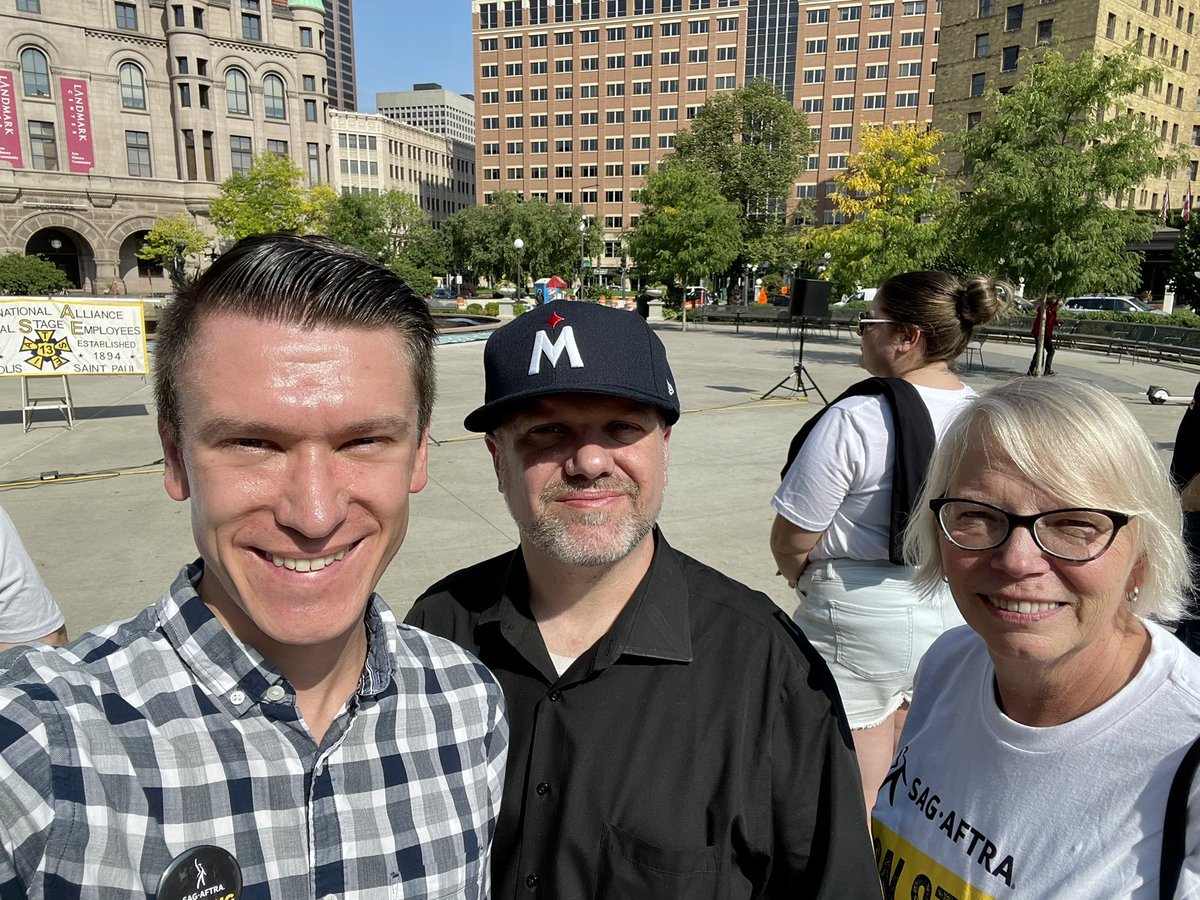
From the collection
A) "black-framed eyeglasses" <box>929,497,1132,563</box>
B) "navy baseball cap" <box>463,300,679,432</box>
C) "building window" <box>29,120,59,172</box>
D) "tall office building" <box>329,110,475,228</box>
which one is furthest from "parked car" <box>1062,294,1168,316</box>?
"tall office building" <box>329,110,475,228</box>

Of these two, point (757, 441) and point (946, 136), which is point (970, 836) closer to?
point (757, 441)

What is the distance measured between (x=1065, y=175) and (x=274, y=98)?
55.8 metres

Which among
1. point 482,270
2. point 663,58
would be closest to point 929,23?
point 663,58

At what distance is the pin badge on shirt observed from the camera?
1.15 m

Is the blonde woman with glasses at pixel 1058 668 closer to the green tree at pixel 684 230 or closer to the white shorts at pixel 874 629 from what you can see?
the white shorts at pixel 874 629

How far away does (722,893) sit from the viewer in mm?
1612

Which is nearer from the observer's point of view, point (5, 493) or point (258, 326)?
point (258, 326)

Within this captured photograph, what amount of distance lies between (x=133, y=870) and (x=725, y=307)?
3972cm

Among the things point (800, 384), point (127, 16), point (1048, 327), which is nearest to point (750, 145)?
point (127, 16)

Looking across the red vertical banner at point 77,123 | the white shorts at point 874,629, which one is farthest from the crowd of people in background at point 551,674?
the red vertical banner at point 77,123

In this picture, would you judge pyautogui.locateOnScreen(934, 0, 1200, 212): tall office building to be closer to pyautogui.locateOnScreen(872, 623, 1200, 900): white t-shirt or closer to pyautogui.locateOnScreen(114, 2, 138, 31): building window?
pyautogui.locateOnScreen(114, 2, 138, 31): building window

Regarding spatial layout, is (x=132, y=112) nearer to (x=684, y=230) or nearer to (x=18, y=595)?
(x=684, y=230)

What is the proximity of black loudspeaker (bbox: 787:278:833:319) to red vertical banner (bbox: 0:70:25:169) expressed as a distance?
174 ft

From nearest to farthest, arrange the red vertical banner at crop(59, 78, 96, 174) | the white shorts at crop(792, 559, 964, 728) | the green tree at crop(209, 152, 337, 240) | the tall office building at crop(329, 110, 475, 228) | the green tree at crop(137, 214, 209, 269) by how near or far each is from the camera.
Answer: the white shorts at crop(792, 559, 964, 728)
the green tree at crop(209, 152, 337, 240)
the green tree at crop(137, 214, 209, 269)
the red vertical banner at crop(59, 78, 96, 174)
the tall office building at crop(329, 110, 475, 228)
